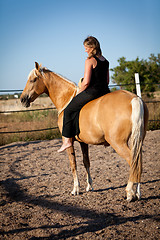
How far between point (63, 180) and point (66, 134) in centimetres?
146

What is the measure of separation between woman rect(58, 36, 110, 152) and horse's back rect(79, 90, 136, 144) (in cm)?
12

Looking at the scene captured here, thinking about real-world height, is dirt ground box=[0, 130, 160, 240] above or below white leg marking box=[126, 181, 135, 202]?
below

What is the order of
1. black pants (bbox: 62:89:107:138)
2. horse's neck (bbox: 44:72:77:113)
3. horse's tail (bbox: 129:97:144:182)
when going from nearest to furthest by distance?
horse's tail (bbox: 129:97:144:182) → black pants (bbox: 62:89:107:138) → horse's neck (bbox: 44:72:77:113)

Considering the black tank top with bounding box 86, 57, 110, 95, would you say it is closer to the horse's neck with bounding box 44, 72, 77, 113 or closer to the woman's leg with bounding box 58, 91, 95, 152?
the woman's leg with bounding box 58, 91, 95, 152

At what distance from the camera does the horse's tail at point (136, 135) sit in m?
2.69

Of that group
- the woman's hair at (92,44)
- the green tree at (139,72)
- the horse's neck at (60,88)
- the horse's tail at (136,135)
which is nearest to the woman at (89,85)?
the woman's hair at (92,44)

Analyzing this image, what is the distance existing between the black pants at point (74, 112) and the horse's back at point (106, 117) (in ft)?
0.27

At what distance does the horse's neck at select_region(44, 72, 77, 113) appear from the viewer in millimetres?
3867

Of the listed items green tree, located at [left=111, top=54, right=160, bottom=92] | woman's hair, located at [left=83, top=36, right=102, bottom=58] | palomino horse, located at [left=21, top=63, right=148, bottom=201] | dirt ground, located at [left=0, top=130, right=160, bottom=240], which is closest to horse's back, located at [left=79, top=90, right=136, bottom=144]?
palomino horse, located at [left=21, top=63, right=148, bottom=201]

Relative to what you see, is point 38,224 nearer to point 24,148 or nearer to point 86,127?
point 86,127

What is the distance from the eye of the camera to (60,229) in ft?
8.23

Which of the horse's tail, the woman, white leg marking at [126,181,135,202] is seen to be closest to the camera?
the horse's tail

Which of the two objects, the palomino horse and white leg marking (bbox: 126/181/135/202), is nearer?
the palomino horse

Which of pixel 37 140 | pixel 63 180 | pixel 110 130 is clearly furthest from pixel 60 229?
pixel 37 140
